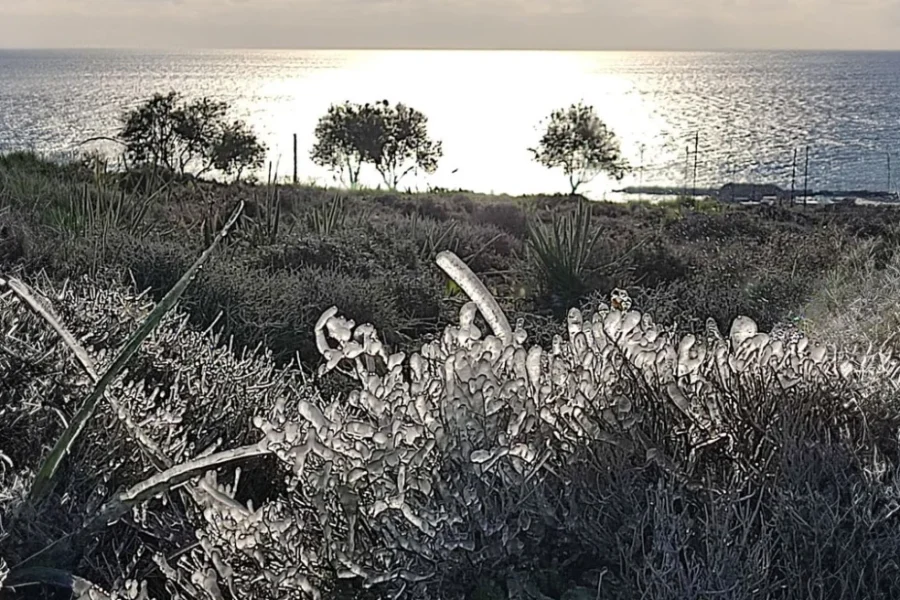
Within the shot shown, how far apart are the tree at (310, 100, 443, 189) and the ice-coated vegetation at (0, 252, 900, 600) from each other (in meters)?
45.0

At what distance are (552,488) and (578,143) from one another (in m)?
47.1

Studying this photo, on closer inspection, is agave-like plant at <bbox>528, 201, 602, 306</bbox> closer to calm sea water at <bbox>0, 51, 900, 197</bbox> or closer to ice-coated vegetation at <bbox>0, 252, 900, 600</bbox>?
calm sea water at <bbox>0, 51, 900, 197</bbox>

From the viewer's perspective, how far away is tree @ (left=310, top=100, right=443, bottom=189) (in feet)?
155

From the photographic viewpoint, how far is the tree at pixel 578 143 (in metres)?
47.5

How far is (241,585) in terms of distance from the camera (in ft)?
5.35

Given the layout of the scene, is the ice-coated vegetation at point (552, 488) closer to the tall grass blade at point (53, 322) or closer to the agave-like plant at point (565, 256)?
the tall grass blade at point (53, 322)

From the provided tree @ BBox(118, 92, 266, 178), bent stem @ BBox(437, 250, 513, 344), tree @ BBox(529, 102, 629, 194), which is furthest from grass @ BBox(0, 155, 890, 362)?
tree @ BBox(529, 102, 629, 194)

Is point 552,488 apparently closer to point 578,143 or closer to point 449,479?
point 449,479

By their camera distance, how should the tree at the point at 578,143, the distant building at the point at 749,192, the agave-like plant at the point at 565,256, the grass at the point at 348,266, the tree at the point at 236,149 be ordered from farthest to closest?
the tree at the point at 578,143
the distant building at the point at 749,192
the tree at the point at 236,149
the agave-like plant at the point at 565,256
the grass at the point at 348,266

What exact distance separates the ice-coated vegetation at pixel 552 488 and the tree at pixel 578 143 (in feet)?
151

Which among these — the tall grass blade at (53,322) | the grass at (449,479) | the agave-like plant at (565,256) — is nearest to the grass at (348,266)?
the agave-like plant at (565,256)

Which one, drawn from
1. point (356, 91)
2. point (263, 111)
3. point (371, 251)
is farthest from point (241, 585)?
point (356, 91)

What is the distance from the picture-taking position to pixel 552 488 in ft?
5.21

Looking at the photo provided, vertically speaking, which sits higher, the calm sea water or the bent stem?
the calm sea water
